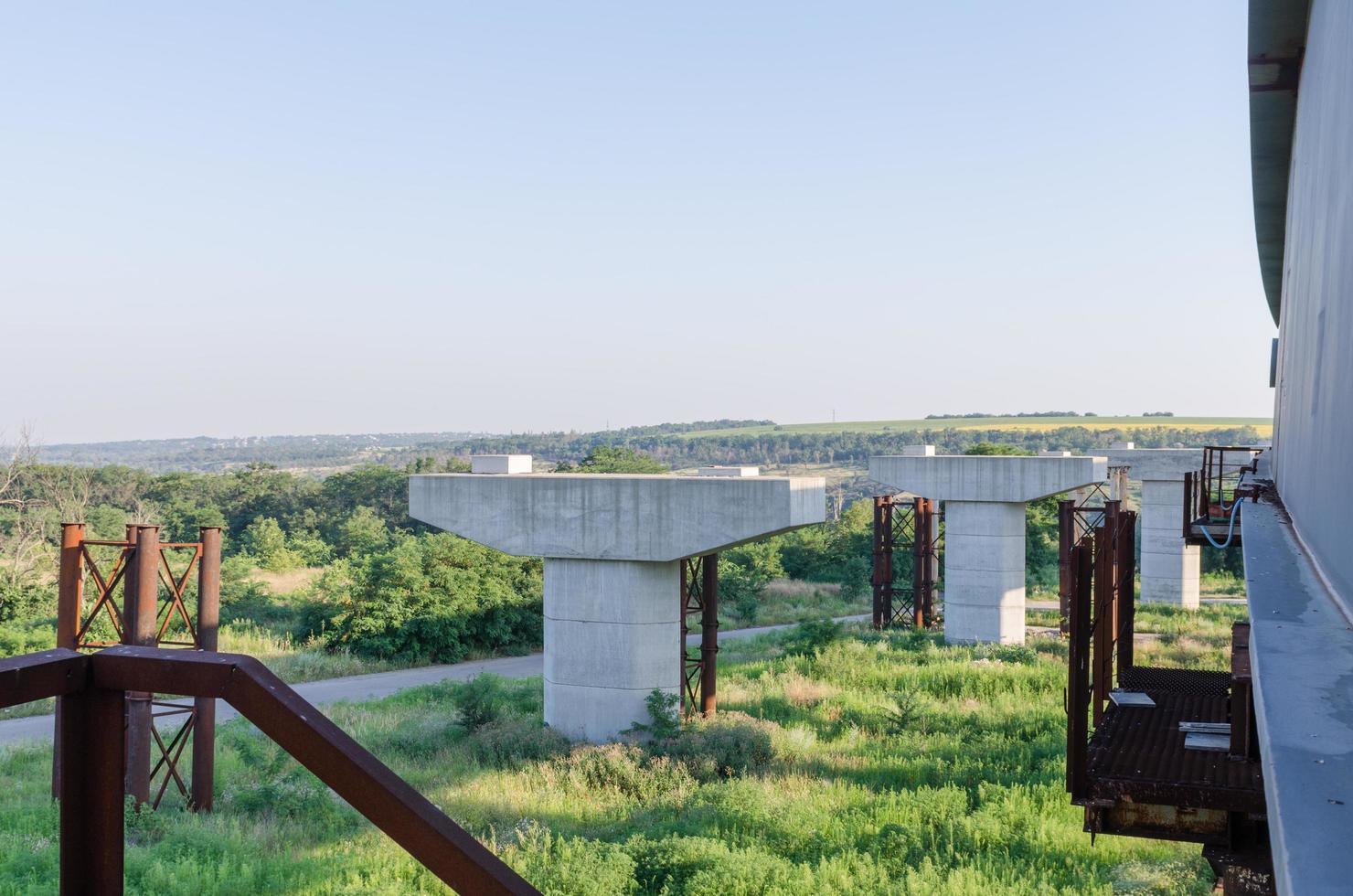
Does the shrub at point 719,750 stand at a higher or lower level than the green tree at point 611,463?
lower

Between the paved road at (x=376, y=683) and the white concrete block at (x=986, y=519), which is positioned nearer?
the paved road at (x=376, y=683)

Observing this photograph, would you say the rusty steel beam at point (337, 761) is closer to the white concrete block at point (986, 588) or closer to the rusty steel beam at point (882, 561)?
the white concrete block at point (986, 588)

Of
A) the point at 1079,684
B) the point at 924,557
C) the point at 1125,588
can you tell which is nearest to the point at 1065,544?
the point at 924,557

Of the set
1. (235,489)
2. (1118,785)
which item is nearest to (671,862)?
(1118,785)

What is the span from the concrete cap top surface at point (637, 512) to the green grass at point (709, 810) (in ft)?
9.59

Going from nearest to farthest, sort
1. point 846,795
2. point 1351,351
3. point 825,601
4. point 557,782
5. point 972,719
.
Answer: point 1351,351 → point 846,795 → point 557,782 → point 972,719 → point 825,601

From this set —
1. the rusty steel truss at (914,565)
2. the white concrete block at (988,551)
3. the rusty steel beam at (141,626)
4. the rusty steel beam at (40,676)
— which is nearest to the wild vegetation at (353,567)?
the rusty steel truss at (914,565)

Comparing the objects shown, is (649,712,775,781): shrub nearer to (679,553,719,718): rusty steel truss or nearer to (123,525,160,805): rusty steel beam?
(679,553,719,718): rusty steel truss

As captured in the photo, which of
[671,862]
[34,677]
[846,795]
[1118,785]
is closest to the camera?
[34,677]

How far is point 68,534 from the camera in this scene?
1472 cm

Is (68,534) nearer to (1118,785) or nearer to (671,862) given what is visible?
(671,862)

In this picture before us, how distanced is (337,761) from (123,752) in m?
0.37

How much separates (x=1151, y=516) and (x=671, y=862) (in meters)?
33.9

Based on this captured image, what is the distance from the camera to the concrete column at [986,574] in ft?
94.9
